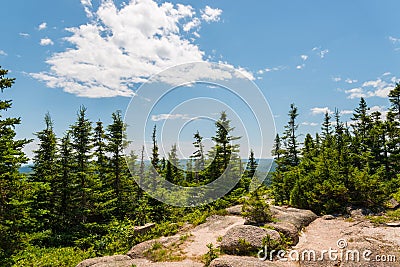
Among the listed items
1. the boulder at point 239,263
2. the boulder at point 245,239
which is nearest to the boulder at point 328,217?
the boulder at point 245,239

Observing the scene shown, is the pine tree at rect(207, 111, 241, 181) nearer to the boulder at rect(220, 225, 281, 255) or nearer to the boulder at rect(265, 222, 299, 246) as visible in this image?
the boulder at rect(265, 222, 299, 246)

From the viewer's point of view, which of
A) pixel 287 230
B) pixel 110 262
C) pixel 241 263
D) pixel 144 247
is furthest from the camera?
pixel 144 247

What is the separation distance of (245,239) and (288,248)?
163 centimetres

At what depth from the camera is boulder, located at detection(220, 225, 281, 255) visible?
892cm

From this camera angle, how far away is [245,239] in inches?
364

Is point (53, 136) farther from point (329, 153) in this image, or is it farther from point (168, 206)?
point (329, 153)

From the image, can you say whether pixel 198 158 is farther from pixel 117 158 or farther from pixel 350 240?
pixel 350 240

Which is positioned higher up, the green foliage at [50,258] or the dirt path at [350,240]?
the dirt path at [350,240]

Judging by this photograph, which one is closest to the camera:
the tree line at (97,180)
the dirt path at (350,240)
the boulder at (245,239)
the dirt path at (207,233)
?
the dirt path at (350,240)

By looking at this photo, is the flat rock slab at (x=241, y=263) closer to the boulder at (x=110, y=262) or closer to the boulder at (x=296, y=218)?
the boulder at (x=110, y=262)

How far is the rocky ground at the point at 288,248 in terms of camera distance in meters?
7.71

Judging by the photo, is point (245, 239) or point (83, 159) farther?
point (83, 159)

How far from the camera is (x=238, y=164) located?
911 inches

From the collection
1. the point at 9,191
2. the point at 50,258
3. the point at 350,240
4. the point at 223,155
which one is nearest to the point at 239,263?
the point at 350,240
